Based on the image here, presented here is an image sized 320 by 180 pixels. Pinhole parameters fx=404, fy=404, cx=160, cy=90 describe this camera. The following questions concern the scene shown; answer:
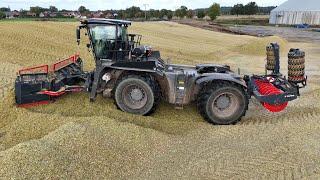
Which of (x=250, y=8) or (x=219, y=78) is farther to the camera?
(x=250, y=8)

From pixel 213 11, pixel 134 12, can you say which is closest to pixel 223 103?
pixel 134 12

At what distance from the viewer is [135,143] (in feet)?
23.8

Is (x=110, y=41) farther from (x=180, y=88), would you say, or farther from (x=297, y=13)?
(x=297, y=13)

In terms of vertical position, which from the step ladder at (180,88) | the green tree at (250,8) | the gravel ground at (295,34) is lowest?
the gravel ground at (295,34)

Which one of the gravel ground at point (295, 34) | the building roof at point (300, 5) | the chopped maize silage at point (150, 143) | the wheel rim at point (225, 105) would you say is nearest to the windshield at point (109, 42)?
the chopped maize silage at point (150, 143)

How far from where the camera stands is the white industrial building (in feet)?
199

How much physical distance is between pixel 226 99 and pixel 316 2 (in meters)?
59.5

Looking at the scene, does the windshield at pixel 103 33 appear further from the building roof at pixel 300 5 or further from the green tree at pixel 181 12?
the green tree at pixel 181 12

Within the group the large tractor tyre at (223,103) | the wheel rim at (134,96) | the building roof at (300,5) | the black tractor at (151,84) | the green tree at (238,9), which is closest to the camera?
the large tractor tyre at (223,103)

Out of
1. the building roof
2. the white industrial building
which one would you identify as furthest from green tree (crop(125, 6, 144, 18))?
the building roof

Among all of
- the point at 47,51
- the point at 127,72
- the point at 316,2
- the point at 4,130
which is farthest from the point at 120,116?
the point at 316,2

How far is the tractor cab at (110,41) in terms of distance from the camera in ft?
30.4

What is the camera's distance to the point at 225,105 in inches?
349

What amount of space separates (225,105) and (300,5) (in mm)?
60520
